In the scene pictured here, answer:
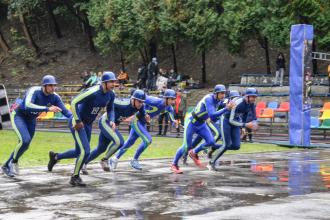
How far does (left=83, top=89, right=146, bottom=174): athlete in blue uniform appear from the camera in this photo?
48.1ft

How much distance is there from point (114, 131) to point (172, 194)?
3.25 m

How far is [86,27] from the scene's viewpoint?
61375mm

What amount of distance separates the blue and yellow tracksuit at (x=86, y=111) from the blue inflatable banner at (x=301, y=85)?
11704 mm

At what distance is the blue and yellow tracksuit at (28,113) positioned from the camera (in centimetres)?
1381

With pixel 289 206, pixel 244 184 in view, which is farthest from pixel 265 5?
pixel 289 206

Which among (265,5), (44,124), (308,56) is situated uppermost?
(265,5)

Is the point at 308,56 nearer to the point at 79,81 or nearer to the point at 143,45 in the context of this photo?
the point at 143,45

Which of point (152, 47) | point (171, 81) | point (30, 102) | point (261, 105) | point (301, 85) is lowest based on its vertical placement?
point (261, 105)

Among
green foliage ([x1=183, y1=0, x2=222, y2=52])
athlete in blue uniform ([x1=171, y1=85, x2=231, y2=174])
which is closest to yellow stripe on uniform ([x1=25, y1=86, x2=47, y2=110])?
athlete in blue uniform ([x1=171, y1=85, x2=231, y2=174])

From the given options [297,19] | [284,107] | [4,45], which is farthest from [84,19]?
[284,107]

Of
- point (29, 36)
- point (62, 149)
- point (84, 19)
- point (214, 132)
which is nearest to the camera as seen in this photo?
point (214, 132)

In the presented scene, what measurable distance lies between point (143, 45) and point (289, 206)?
125ft

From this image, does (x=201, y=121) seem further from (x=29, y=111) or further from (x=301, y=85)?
(x=301, y=85)

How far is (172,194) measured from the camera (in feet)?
38.2
